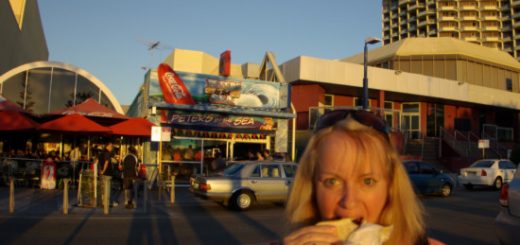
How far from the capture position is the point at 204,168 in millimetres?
21641

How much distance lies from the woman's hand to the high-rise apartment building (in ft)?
327

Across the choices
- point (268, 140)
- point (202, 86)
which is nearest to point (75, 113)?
point (202, 86)

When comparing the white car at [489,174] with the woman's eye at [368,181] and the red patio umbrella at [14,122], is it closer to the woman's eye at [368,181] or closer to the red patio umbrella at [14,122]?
the red patio umbrella at [14,122]

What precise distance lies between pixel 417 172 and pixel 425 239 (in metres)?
17.4

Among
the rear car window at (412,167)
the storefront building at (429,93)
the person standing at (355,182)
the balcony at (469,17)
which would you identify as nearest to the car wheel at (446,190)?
the rear car window at (412,167)

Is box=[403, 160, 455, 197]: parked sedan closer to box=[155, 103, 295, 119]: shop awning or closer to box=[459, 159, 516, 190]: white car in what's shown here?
box=[459, 159, 516, 190]: white car

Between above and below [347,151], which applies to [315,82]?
above

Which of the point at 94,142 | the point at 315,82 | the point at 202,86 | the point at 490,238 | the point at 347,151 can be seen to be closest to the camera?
the point at 347,151

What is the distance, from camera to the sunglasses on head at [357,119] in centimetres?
164

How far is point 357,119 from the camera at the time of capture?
164 cm

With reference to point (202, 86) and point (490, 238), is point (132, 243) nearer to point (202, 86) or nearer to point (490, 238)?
point (490, 238)

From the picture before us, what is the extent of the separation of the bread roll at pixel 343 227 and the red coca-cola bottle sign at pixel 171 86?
1960 cm

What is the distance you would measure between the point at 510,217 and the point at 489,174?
16857mm

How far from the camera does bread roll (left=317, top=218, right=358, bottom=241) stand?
1356 mm
